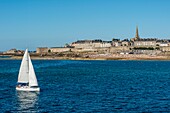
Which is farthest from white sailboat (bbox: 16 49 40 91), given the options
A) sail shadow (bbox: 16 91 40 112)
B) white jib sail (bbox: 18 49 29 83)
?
sail shadow (bbox: 16 91 40 112)

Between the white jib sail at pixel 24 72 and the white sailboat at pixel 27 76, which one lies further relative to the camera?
the white jib sail at pixel 24 72

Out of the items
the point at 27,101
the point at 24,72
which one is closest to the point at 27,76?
the point at 24,72

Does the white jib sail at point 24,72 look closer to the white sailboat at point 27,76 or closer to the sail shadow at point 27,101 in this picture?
the white sailboat at point 27,76

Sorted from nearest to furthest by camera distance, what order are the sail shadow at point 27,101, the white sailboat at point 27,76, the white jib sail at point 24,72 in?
1. the sail shadow at point 27,101
2. the white sailboat at point 27,76
3. the white jib sail at point 24,72

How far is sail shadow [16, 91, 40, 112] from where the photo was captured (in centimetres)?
3544

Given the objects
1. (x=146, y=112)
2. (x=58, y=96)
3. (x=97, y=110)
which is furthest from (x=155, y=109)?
(x=58, y=96)

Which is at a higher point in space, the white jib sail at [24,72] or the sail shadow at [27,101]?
the white jib sail at [24,72]

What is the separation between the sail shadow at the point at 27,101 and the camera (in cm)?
3544

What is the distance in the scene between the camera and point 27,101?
40.1m

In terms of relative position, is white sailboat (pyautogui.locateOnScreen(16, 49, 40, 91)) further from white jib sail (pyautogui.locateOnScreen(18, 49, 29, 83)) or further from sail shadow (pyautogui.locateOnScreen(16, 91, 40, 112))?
sail shadow (pyautogui.locateOnScreen(16, 91, 40, 112))

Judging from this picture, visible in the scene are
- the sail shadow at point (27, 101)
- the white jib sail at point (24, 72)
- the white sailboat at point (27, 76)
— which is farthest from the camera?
the white jib sail at point (24, 72)

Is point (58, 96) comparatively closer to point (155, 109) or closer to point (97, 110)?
point (97, 110)

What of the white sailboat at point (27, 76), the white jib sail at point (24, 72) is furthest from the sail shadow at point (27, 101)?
the white jib sail at point (24, 72)

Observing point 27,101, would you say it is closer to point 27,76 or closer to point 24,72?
point 27,76
